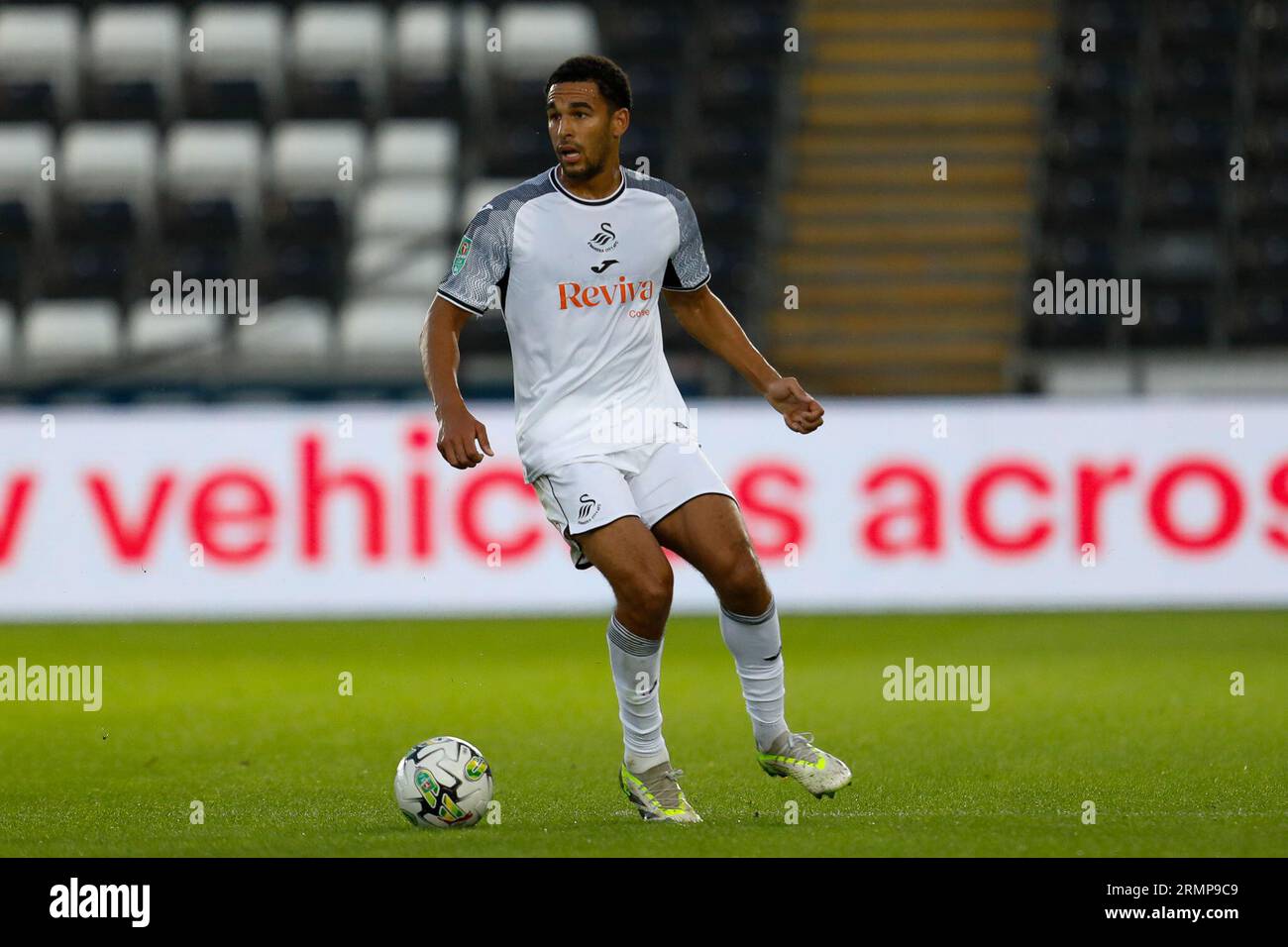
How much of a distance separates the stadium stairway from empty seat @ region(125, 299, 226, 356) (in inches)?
164

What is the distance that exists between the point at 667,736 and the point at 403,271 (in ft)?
27.2

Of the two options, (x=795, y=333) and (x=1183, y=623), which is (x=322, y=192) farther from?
(x=1183, y=623)

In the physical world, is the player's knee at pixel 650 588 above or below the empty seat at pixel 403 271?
below

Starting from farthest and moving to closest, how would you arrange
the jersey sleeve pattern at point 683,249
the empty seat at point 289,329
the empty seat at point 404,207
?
the empty seat at point 404,207
the empty seat at point 289,329
the jersey sleeve pattern at point 683,249

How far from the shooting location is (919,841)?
17.1ft

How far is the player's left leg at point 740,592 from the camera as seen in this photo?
18.9ft

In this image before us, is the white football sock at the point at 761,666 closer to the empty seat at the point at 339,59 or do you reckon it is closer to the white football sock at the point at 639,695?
the white football sock at the point at 639,695

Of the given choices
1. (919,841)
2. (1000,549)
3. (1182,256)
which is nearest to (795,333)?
(1182,256)

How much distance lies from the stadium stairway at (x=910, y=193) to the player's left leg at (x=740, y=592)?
26.2ft

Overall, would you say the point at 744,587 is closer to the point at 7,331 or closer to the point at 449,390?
the point at 449,390

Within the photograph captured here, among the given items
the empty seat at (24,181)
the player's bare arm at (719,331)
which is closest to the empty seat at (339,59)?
the empty seat at (24,181)

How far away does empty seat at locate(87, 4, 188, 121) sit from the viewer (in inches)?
684

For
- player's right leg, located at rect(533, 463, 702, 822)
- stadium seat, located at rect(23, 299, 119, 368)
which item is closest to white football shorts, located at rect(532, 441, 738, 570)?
player's right leg, located at rect(533, 463, 702, 822)

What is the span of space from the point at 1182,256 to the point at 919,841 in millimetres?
11656
